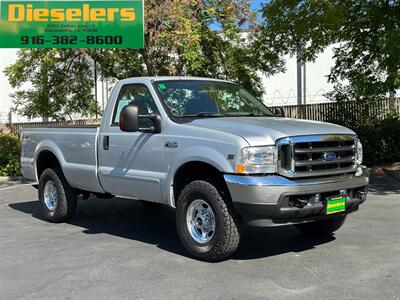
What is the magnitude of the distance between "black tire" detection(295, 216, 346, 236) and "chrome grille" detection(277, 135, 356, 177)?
0.99m

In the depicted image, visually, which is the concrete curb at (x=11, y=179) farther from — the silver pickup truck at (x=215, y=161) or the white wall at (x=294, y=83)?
the white wall at (x=294, y=83)

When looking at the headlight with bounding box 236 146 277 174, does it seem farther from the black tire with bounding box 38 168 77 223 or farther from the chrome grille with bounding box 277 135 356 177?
the black tire with bounding box 38 168 77 223

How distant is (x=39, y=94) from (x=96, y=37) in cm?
331

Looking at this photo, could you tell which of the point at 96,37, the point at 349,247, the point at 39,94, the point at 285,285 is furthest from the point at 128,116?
the point at 39,94

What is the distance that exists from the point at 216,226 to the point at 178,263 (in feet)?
1.96

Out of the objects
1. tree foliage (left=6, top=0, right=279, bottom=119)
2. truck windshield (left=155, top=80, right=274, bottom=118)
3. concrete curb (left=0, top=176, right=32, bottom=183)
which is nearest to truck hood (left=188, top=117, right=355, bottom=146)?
truck windshield (left=155, top=80, right=274, bottom=118)

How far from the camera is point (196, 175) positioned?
6086 mm

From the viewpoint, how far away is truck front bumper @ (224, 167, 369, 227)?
5.27 metres

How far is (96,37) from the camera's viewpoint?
1382cm

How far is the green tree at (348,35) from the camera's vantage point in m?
11.3

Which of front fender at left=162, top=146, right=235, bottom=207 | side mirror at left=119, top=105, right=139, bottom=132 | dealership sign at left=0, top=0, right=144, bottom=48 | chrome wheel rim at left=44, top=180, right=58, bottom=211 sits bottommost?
chrome wheel rim at left=44, top=180, right=58, bottom=211

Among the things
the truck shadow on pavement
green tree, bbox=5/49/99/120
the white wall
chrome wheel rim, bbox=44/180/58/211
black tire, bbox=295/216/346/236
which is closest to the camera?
the truck shadow on pavement

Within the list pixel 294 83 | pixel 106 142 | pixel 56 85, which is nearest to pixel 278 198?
pixel 106 142

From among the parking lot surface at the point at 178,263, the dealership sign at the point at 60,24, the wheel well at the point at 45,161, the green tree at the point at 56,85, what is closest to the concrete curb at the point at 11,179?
the green tree at the point at 56,85
